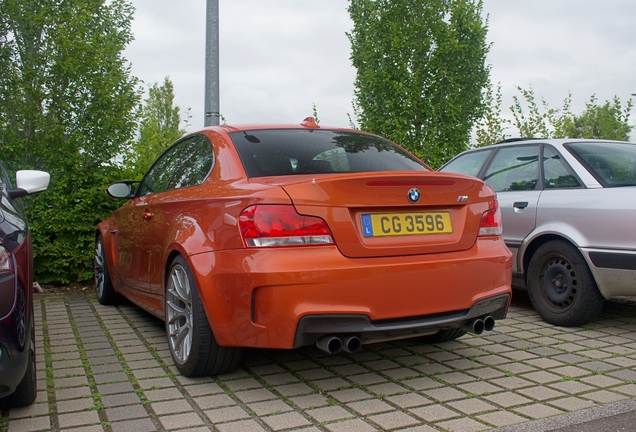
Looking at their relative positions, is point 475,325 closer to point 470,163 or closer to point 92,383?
point 92,383

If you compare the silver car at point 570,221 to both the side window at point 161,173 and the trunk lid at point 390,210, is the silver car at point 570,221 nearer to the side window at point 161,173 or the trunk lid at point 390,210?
the trunk lid at point 390,210

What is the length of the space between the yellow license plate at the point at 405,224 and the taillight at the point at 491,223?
11.3 inches

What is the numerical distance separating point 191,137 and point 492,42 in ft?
42.3

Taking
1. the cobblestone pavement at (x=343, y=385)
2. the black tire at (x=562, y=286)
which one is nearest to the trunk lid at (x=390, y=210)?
the cobblestone pavement at (x=343, y=385)

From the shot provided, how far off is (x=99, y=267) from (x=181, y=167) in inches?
99.2

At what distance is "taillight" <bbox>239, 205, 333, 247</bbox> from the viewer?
322 centimetres

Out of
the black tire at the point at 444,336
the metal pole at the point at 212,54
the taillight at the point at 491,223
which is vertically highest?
the metal pole at the point at 212,54

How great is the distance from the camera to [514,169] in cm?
593

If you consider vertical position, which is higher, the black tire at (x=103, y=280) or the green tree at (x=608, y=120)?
the green tree at (x=608, y=120)

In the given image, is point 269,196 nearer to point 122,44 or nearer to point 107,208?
point 107,208

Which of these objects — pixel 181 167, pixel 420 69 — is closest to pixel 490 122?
pixel 420 69

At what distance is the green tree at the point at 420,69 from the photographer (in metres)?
13.7

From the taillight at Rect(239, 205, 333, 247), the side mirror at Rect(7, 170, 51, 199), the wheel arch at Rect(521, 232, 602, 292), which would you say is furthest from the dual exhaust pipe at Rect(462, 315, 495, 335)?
the side mirror at Rect(7, 170, 51, 199)

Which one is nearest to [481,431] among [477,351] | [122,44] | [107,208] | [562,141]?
Result: [477,351]
